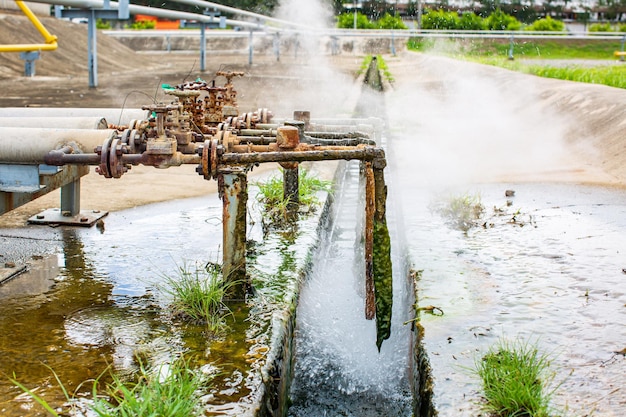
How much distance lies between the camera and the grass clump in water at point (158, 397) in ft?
9.29

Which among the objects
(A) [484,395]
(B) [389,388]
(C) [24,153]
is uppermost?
(C) [24,153]

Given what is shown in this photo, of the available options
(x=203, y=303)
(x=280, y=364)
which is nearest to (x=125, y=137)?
(x=203, y=303)

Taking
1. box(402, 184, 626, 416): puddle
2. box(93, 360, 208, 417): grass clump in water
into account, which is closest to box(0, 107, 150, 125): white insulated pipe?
box(402, 184, 626, 416): puddle

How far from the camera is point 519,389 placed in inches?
121

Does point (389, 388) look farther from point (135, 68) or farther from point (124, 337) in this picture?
point (135, 68)

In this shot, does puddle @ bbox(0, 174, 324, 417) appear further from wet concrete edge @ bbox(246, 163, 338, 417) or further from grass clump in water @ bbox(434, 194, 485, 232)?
grass clump in water @ bbox(434, 194, 485, 232)

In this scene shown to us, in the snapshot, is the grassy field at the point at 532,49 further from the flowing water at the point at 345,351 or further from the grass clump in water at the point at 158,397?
the grass clump in water at the point at 158,397

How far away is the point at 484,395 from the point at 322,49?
131 feet

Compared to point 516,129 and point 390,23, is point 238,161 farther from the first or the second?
point 390,23

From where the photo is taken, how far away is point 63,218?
6.14m

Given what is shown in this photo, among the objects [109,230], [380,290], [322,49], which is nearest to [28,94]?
[109,230]

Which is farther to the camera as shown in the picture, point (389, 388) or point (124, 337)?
point (389, 388)

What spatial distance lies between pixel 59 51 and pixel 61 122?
2030cm

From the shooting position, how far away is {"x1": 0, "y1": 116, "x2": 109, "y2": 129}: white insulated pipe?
4.74 metres
